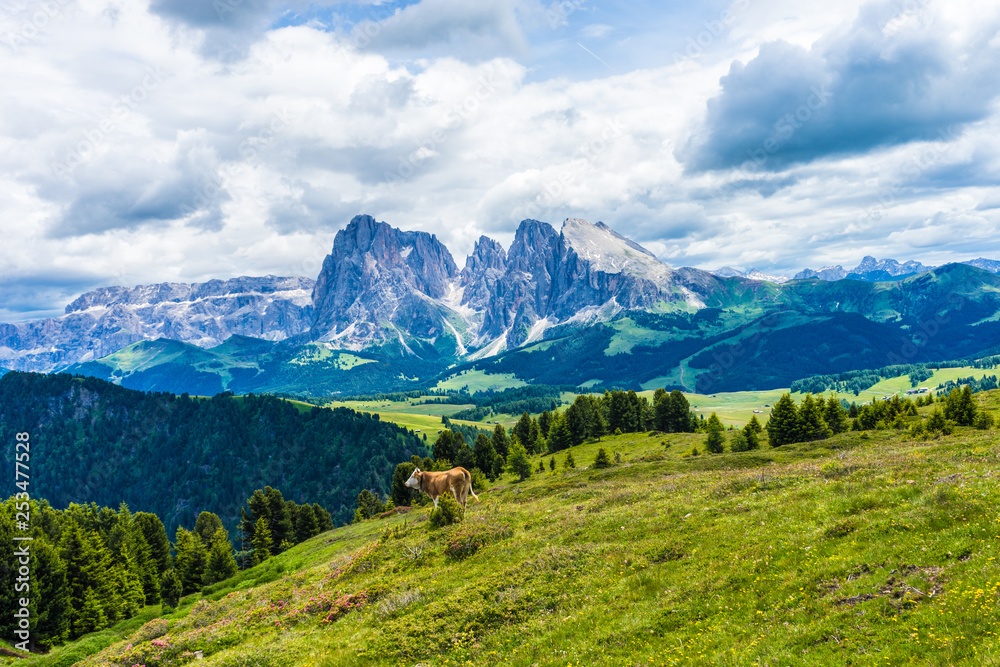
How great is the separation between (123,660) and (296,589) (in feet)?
33.9

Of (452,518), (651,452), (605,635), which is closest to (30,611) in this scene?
(452,518)

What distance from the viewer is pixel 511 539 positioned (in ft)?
98.3

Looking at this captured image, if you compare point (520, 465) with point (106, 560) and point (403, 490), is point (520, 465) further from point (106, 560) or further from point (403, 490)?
point (106, 560)

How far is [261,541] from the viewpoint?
93812 mm

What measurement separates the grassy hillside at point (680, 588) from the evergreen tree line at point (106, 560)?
806 inches

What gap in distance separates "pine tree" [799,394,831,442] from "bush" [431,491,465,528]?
237 ft

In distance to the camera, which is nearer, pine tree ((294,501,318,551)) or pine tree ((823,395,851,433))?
pine tree ((823,395,851,433))

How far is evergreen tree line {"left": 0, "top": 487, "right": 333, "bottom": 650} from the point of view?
47.0 meters

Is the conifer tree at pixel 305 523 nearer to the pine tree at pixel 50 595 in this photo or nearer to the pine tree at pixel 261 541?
the pine tree at pixel 261 541

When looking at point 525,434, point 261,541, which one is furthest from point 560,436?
point 261,541

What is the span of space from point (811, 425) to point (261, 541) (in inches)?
4151

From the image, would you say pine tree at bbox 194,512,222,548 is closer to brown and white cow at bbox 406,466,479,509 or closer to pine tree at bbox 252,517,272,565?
pine tree at bbox 252,517,272,565

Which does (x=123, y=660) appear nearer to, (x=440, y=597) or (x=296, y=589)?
(x=296, y=589)

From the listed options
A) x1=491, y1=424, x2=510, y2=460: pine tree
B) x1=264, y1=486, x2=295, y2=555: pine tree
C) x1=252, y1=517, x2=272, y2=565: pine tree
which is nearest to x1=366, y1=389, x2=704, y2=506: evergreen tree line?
x1=491, y1=424, x2=510, y2=460: pine tree
